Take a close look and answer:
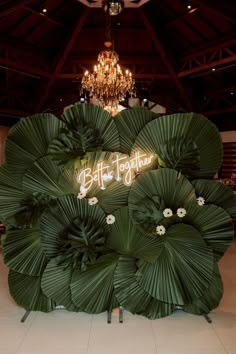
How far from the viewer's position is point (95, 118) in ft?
12.5

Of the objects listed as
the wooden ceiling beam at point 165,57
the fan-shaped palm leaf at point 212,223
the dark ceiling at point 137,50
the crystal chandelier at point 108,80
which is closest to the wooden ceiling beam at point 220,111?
the dark ceiling at point 137,50

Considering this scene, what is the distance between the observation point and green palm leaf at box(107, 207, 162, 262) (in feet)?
12.0

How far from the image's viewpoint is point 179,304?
3.58 m

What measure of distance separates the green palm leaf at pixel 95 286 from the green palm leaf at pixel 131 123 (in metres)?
1.24

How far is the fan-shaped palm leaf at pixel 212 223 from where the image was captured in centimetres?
372

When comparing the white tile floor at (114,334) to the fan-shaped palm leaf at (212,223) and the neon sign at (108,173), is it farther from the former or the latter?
the neon sign at (108,173)

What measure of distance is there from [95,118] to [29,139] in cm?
73

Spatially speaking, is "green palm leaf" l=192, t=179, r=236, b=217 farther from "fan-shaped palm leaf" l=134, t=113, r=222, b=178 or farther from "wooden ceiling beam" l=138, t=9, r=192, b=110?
"wooden ceiling beam" l=138, t=9, r=192, b=110

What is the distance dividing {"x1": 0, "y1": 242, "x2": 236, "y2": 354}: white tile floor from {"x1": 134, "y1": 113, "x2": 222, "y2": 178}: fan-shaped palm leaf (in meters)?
1.55

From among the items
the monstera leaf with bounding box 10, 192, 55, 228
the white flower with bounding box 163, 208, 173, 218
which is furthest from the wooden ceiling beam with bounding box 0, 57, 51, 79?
the white flower with bounding box 163, 208, 173, 218

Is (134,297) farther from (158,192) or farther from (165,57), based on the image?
(165,57)

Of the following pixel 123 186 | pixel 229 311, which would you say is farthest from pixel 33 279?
pixel 229 311

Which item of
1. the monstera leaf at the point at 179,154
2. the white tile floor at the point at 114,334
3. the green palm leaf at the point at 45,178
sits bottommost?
the white tile floor at the point at 114,334

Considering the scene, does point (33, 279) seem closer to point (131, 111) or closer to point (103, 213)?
point (103, 213)
